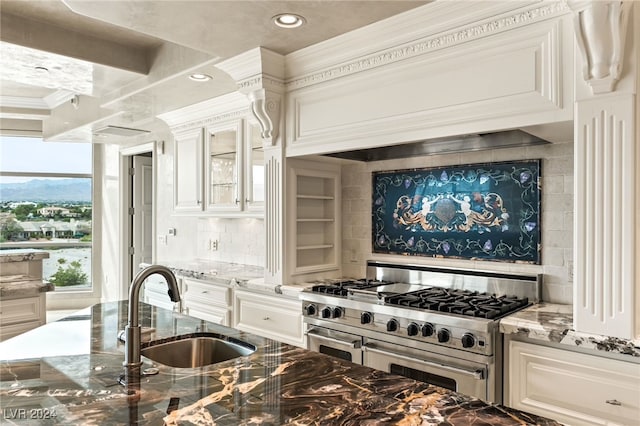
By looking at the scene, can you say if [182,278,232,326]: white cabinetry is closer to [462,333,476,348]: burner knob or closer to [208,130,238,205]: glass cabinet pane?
[208,130,238,205]: glass cabinet pane

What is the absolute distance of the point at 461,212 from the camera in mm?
2830

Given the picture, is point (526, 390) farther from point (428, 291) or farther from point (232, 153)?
point (232, 153)

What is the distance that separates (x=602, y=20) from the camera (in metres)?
1.73

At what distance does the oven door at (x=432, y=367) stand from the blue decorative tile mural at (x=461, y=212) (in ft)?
2.61

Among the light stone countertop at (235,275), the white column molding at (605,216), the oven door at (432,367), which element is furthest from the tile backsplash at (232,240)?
the white column molding at (605,216)

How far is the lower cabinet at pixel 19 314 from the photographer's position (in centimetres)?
304

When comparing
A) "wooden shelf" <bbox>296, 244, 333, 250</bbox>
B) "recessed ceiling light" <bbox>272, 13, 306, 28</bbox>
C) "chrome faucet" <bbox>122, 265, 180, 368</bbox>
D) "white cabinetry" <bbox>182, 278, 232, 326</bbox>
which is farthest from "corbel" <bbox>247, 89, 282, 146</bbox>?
"chrome faucet" <bbox>122, 265, 180, 368</bbox>

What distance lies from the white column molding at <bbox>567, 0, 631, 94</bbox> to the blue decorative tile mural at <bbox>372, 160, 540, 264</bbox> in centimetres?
78

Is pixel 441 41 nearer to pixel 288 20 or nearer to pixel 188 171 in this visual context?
pixel 288 20

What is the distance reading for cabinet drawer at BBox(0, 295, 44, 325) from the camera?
3047mm

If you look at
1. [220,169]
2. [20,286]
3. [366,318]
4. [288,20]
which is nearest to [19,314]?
[20,286]

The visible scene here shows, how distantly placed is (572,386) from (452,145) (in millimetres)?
1512

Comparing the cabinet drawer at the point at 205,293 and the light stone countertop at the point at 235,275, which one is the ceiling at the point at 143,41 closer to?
the light stone countertop at the point at 235,275

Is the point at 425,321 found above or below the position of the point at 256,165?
below
